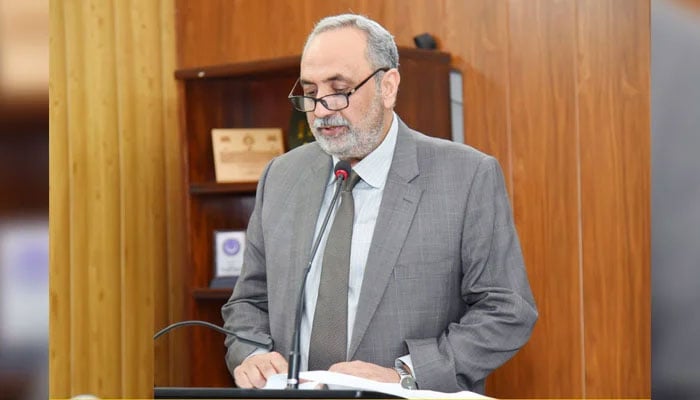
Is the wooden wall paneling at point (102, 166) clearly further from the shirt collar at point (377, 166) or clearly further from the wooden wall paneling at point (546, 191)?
the shirt collar at point (377, 166)

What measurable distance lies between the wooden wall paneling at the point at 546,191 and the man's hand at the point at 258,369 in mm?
1556

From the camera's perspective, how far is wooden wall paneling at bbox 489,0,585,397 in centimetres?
335

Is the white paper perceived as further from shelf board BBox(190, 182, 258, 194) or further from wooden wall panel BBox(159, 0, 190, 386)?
wooden wall panel BBox(159, 0, 190, 386)

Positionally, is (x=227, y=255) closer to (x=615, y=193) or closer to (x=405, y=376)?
(x=615, y=193)

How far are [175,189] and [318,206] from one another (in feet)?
6.92

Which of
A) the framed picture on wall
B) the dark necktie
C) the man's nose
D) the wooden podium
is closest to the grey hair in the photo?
the man's nose

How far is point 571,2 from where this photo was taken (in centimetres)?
336

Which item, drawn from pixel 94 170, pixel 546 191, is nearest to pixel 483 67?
pixel 546 191

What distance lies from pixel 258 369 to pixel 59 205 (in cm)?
171

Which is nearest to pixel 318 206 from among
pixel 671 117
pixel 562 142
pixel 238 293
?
pixel 238 293

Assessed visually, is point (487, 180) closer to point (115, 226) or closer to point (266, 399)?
point (266, 399)

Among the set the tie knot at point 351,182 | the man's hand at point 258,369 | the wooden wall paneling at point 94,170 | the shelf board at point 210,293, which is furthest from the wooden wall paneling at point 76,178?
the tie knot at point 351,182

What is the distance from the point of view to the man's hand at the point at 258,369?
2025mm

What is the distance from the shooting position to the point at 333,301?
7.01 ft
